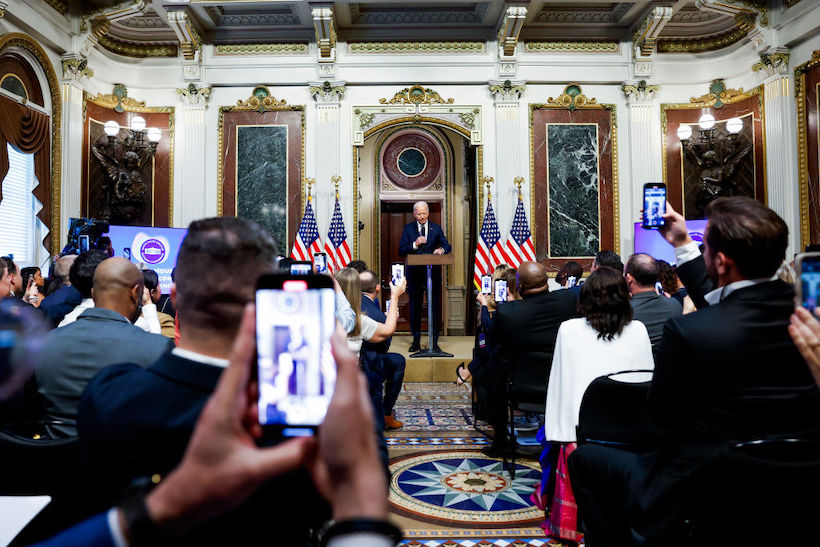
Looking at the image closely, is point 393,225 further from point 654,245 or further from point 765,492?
point 765,492

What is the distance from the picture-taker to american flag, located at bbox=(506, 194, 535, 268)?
25.8 ft

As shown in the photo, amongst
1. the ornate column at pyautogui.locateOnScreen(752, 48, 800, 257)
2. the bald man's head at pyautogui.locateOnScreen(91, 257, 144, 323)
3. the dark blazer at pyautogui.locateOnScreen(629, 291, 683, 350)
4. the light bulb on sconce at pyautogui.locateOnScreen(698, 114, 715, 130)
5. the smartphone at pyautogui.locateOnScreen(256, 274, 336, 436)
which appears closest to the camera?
the smartphone at pyautogui.locateOnScreen(256, 274, 336, 436)

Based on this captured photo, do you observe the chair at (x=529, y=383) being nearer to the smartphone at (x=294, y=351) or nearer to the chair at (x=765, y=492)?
the chair at (x=765, y=492)

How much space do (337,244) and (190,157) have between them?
284 cm

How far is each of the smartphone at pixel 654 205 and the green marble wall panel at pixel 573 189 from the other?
22.0 ft

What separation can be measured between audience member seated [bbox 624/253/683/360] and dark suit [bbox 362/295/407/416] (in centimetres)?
192

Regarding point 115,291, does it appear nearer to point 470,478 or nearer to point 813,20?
point 470,478

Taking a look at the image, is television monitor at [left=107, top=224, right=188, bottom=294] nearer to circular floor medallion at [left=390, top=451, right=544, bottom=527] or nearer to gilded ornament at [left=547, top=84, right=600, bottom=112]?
circular floor medallion at [left=390, top=451, right=544, bottom=527]

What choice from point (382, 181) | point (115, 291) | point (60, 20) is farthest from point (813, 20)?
point (60, 20)

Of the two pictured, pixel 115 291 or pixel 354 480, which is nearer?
pixel 354 480

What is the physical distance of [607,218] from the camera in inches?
349

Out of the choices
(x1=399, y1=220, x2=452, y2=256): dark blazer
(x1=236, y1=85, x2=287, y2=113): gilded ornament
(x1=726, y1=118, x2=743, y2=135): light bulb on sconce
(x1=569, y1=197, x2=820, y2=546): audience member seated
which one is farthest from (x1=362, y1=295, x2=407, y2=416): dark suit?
(x1=726, y1=118, x2=743, y2=135): light bulb on sconce

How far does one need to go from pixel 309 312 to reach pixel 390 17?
9.05 m

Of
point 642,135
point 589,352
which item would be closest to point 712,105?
point 642,135
